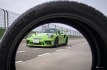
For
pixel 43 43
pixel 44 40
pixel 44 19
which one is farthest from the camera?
pixel 44 40

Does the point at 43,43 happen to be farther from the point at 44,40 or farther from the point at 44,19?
the point at 44,19

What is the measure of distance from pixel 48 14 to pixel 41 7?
0.07 metres

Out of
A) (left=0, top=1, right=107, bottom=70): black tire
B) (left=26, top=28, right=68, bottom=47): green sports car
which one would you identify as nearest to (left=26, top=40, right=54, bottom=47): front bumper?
(left=26, top=28, right=68, bottom=47): green sports car

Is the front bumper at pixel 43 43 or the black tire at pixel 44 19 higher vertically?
the black tire at pixel 44 19

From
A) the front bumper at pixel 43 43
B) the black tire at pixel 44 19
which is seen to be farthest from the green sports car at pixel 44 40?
the black tire at pixel 44 19

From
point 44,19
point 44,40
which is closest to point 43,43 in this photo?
point 44,40

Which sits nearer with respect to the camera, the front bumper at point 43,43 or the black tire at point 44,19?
the black tire at point 44,19

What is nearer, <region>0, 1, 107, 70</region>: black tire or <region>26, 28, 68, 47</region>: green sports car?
<region>0, 1, 107, 70</region>: black tire

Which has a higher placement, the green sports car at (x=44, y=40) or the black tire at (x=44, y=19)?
the black tire at (x=44, y=19)

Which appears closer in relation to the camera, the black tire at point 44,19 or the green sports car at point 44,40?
the black tire at point 44,19

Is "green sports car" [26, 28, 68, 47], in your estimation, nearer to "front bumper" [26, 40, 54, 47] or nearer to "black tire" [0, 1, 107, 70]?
"front bumper" [26, 40, 54, 47]

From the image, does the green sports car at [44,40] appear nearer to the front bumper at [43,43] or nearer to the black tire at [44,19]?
the front bumper at [43,43]

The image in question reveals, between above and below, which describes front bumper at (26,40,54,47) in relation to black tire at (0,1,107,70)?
below

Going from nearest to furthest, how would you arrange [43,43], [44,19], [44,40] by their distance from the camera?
[44,19] → [43,43] → [44,40]
